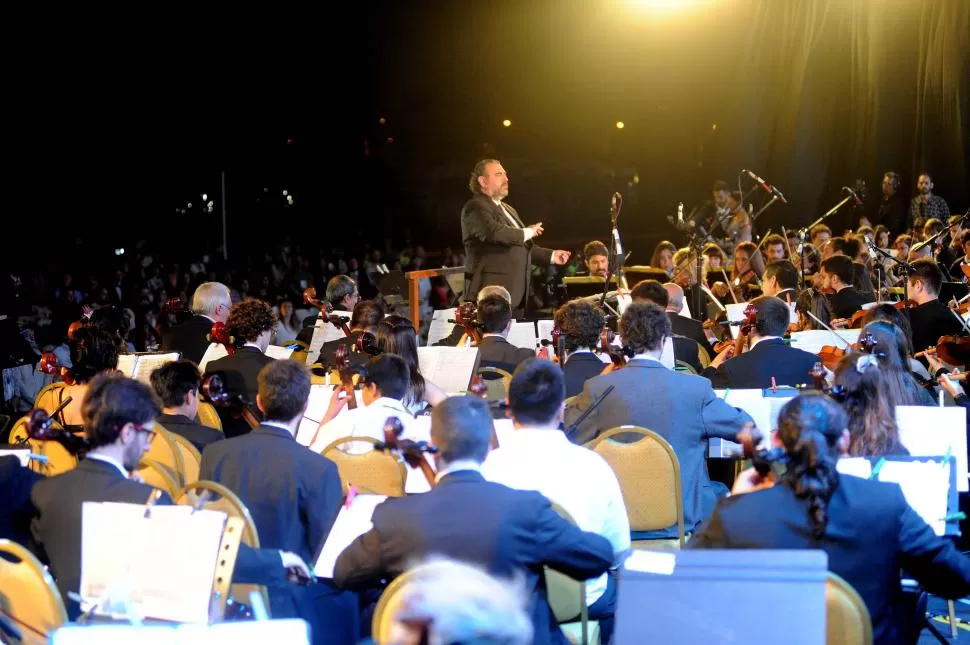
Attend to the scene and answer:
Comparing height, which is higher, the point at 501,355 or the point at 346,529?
the point at 501,355

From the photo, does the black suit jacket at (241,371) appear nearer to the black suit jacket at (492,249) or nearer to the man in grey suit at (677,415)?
the man in grey suit at (677,415)

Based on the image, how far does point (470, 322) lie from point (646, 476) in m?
2.35

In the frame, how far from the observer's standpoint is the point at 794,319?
293 inches

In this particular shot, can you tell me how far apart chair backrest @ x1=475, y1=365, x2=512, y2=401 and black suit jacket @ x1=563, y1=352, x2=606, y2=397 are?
301 millimetres

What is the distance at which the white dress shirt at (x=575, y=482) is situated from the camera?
10.4 feet

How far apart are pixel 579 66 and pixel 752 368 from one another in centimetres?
1225

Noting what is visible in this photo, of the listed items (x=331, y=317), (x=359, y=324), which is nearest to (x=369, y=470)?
(x=359, y=324)

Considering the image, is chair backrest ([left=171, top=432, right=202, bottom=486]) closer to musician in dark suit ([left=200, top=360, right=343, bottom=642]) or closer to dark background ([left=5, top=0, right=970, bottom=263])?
musician in dark suit ([left=200, top=360, right=343, bottom=642])

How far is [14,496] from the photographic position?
330cm

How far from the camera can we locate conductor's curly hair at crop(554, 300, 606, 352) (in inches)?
213

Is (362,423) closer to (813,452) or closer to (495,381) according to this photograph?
(495,381)

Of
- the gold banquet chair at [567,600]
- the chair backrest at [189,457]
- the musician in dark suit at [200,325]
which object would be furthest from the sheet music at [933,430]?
the musician in dark suit at [200,325]

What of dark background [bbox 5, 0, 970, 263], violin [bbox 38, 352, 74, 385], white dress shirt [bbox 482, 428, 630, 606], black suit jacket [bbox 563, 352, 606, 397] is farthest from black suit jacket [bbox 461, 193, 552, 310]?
dark background [bbox 5, 0, 970, 263]

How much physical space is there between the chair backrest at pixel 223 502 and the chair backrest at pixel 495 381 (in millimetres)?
1679
